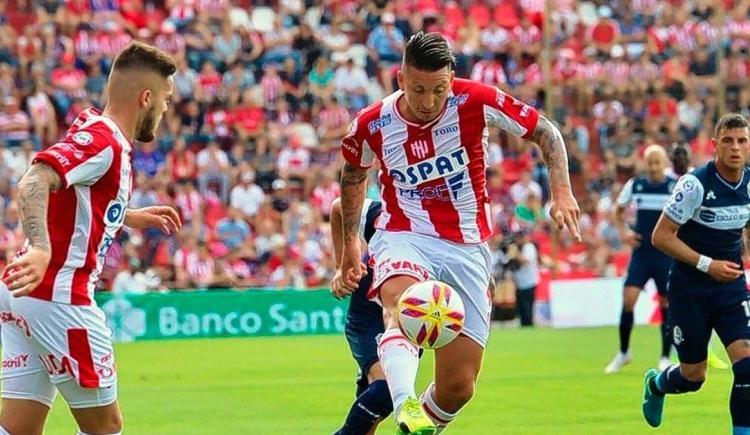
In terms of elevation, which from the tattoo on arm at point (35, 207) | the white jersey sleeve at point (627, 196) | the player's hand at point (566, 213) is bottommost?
the white jersey sleeve at point (627, 196)

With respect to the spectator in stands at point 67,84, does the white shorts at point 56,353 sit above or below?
above

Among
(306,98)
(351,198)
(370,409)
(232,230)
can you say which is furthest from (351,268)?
(306,98)

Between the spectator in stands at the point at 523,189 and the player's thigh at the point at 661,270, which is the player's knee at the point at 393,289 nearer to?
the player's thigh at the point at 661,270

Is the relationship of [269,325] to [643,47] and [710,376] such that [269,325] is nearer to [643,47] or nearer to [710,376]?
[710,376]

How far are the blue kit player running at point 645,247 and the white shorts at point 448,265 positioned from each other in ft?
26.9

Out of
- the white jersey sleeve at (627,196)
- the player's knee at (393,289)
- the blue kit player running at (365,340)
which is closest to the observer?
the player's knee at (393,289)

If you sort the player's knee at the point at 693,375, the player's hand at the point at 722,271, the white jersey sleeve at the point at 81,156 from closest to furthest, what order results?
the white jersey sleeve at the point at 81,156 < the player's hand at the point at 722,271 < the player's knee at the point at 693,375

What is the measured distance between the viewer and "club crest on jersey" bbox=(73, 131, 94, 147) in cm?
681

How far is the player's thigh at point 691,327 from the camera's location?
411 inches

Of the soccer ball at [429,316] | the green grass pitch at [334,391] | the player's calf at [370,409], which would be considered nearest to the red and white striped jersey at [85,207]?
the soccer ball at [429,316]

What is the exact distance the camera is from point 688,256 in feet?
33.7

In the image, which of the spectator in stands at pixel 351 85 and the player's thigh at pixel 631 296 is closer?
the player's thigh at pixel 631 296

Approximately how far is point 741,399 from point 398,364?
2820mm

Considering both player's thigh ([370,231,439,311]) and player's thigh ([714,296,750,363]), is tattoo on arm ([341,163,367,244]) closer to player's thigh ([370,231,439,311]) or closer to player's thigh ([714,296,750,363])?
player's thigh ([370,231,439,311])
